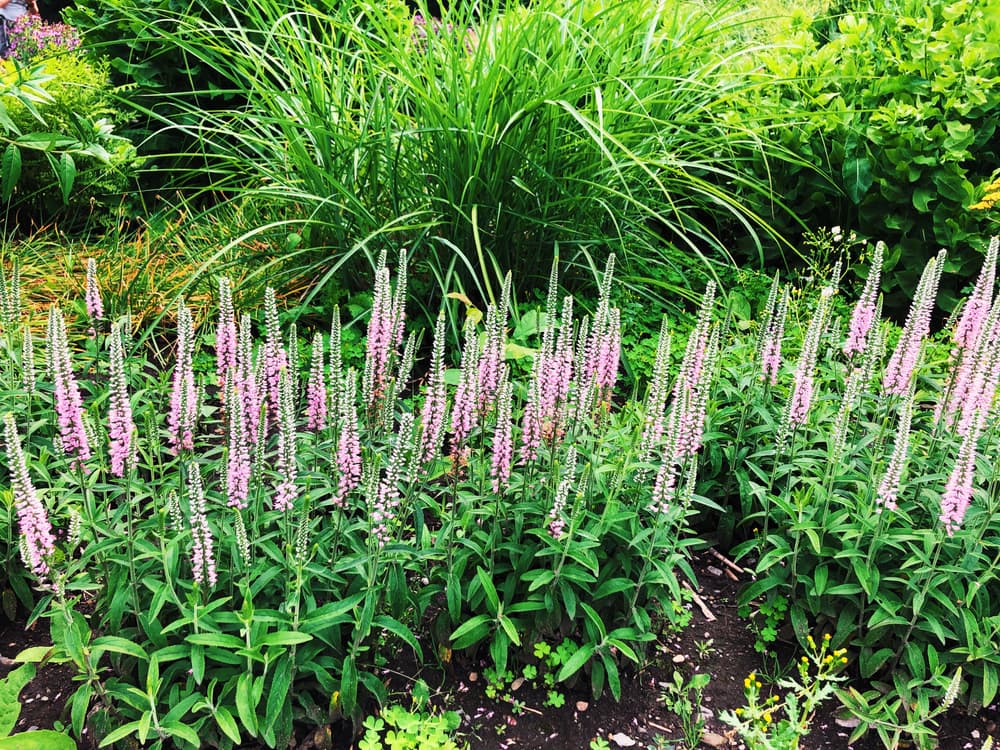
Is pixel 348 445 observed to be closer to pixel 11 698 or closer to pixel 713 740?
pixel 11 698

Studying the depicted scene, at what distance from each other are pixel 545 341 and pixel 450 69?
2.44m

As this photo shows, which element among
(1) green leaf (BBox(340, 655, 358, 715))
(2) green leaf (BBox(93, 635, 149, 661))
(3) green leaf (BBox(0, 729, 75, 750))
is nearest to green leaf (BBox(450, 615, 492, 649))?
(1) green leaf (BBox(340, 655, 358, 715))

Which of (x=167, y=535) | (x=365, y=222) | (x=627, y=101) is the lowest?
(x=167, y=535)

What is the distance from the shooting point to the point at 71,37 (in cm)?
692

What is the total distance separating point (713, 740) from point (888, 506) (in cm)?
96

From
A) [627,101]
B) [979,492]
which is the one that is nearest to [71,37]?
[627,101]

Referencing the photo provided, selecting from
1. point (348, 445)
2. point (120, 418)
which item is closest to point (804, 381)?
point (348, 445)

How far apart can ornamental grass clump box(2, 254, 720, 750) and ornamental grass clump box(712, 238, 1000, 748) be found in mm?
435

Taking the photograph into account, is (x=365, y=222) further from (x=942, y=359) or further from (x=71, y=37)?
(x=71, y=37)

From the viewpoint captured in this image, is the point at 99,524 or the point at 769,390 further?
the point at 769,390

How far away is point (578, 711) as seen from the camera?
9.41ft

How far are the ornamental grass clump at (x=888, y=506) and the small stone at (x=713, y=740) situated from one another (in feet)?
1.41

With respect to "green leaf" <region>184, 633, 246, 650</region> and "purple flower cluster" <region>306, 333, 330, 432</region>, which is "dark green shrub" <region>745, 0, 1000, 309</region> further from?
"green leaf" <region>184, 633, 246, 650</region>

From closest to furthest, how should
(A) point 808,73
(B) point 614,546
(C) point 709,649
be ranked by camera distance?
1. (B) point 614,546
2. (C) point 709,649
3. (A) point 808,73
